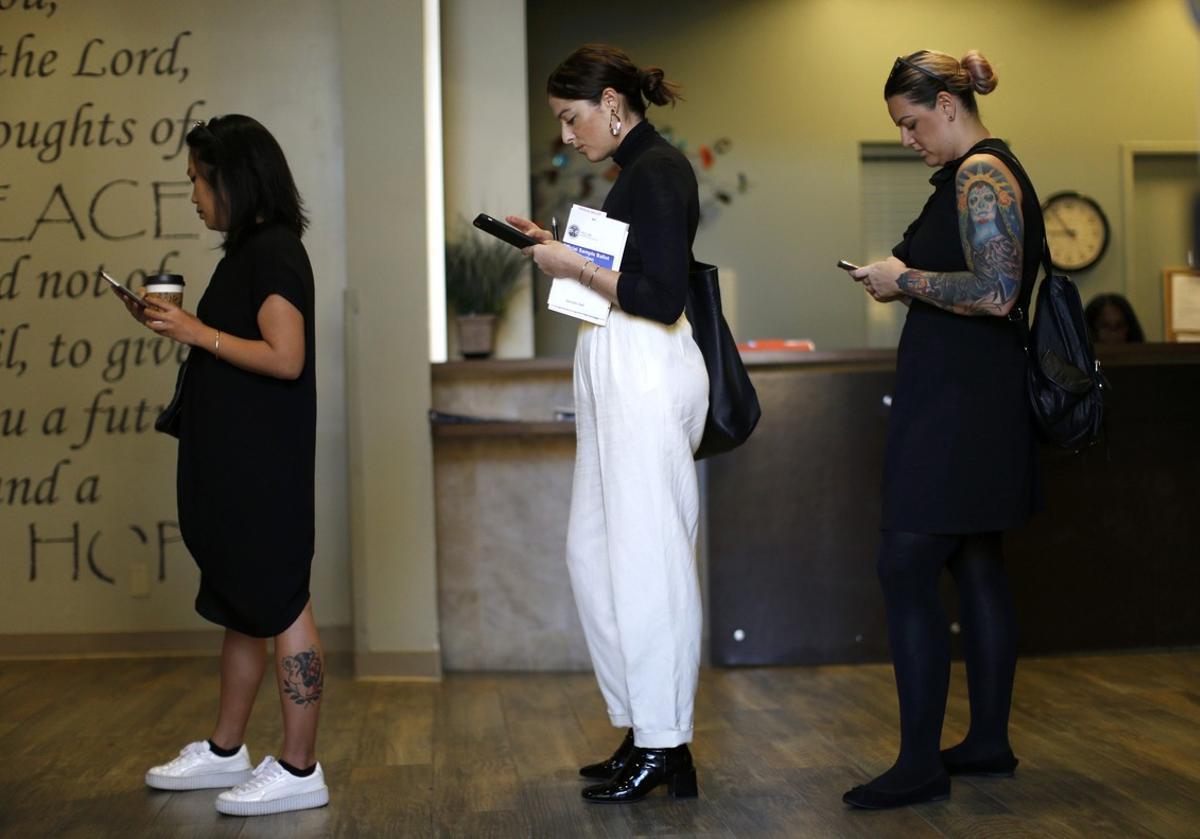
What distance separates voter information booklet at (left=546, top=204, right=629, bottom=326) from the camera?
2.49 metres

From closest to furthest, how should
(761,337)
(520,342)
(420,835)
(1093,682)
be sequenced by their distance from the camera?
(420,835), (1093,682), (520,342), (761,337)

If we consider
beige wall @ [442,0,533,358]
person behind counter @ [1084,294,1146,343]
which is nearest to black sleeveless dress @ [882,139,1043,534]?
beige wall @ [442,0,533,358]

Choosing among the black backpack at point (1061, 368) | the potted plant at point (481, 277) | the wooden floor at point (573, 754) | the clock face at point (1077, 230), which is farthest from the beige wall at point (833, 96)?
the black backpack at point (1061, 368)

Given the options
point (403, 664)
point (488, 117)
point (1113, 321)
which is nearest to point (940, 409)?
point (403, 664)

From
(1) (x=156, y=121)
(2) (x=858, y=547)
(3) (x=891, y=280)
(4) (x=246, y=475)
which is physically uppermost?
(1) (x=156, y=121)

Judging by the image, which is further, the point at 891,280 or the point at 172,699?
the point at 172,699

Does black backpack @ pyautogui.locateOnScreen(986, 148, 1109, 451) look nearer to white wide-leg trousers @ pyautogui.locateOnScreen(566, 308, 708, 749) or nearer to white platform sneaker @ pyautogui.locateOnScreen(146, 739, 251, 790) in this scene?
white wide-leg trousers @ pyautogui.locateOnScreen(566, 308, 708, 749)

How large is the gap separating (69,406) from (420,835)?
2.79 meters

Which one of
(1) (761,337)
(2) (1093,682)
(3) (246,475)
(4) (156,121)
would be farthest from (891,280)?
(1) (761,337)

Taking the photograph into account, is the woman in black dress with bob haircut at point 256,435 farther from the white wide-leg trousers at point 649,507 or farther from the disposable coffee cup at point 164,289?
the white wide-leg trousers at point 649,507

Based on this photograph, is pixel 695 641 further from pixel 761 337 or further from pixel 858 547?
pixel 761 337

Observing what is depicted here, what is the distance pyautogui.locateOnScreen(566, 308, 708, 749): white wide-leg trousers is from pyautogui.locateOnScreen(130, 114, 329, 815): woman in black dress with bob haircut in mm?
570

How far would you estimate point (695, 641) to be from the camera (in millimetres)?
2531

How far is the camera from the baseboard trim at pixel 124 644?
4.52 metres
